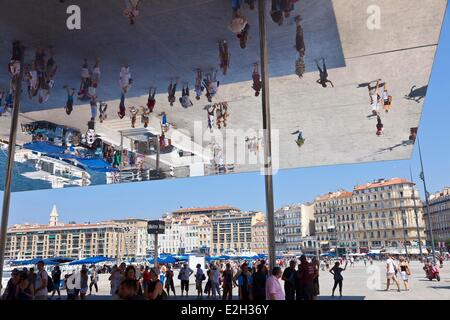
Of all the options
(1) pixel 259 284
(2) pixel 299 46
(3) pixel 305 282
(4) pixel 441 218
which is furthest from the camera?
(4) pixel 441 218

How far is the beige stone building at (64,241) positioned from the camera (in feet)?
573

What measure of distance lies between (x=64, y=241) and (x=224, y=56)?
188339 millimetres

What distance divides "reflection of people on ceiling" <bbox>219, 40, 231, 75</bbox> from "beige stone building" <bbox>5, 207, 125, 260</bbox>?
170812 millimetres

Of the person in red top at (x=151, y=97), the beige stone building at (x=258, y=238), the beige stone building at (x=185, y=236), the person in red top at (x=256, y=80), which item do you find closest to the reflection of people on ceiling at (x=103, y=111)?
the person in red top at (x=151, y=97)

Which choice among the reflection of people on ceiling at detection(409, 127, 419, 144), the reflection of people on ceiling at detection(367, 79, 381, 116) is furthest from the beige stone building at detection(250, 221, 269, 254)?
the reflection of people on ceiling at detection(367, 79, 381, 116)

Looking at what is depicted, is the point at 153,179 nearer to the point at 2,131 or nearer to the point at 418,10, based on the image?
the point at 2,131

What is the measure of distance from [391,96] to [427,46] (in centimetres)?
351

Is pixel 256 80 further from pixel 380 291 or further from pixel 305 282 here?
pixel 380 291

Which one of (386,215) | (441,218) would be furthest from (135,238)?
(441,218)

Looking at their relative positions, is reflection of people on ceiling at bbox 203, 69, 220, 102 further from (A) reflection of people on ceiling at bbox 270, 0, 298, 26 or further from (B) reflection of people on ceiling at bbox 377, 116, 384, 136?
(B) reflection of people on ceiling at bbox 377, 116, 384, 136

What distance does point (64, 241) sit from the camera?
182 meters

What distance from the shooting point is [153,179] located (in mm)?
21672

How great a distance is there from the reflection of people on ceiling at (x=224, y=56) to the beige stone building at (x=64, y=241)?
6725 inches
